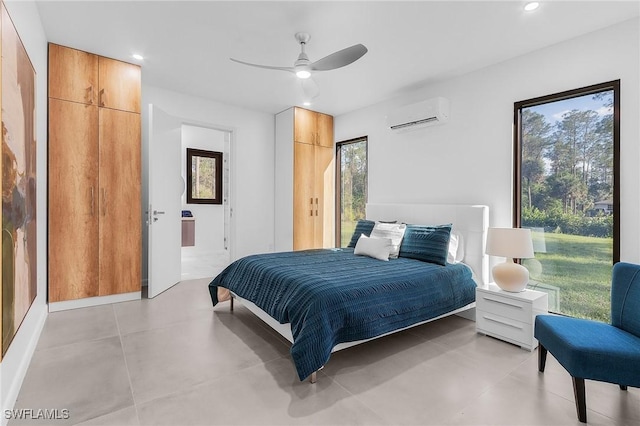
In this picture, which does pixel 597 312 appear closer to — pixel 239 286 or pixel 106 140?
pixel 239 286

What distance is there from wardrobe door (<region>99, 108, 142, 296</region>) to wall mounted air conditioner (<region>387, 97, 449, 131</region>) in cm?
322

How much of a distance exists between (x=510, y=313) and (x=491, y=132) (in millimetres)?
1954

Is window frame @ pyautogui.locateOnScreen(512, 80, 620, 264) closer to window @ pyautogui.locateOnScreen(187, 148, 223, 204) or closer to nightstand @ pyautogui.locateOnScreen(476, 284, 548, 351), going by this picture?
nightstand @ pyautogui.locateOnScreen(476, 284, 548, 351)

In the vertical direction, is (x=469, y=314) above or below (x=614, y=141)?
below

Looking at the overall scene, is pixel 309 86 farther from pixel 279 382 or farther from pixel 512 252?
pixel 279 382

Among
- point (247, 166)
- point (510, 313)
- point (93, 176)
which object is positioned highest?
point (247, 166)

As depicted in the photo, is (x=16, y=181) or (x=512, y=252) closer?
(x=16, y=181)

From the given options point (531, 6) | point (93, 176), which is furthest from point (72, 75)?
point (531, 6)

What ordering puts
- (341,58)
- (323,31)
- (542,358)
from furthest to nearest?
(323,31) → (341,58) → (542,358)

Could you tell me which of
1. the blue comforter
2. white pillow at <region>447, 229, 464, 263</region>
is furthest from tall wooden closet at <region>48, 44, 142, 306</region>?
white pillow at <region>447, 229, 464, 263</region>

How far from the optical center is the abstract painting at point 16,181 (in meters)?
1.69

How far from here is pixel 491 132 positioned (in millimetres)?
3555

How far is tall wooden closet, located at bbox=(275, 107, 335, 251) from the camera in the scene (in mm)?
5258

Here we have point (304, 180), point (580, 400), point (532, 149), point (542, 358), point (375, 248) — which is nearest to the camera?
point (580, 400)
